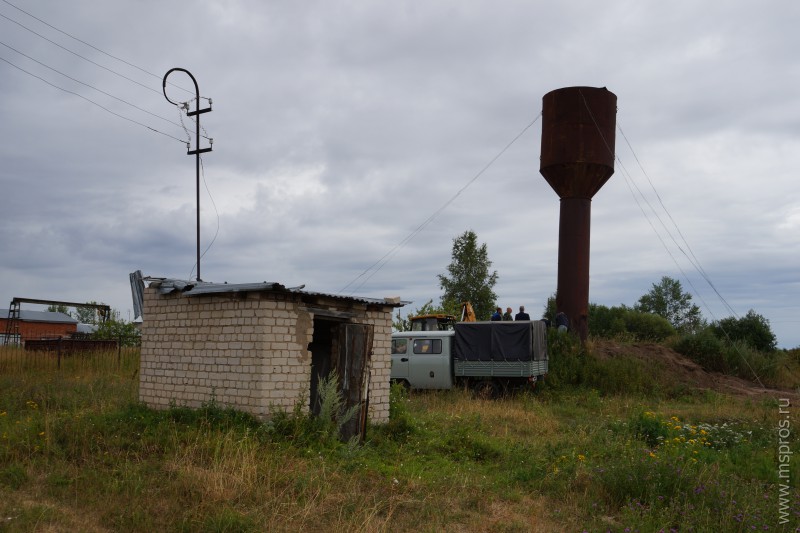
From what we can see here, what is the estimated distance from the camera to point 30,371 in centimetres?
1723

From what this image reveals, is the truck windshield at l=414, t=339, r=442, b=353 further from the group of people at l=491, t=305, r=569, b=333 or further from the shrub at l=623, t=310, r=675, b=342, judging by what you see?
the shrub at l=623, t=310, r=675, b=342

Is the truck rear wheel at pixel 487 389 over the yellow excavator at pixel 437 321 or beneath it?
beneath

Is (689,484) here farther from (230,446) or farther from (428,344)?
(428,344)

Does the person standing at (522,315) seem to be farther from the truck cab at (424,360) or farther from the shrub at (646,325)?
the shrub at (646,325)

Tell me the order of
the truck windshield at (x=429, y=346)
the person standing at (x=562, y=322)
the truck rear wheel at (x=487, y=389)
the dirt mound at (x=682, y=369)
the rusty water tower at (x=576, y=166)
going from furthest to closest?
1. the rusty water tower at (x=576, y=166)
2. the person standing at (x=562, y=322)
3. the dirt mound at (x=682, y=369)
4. the truck windshield at (x=429, y=346)
5. the truck rear wheel at (x=487, y=389)

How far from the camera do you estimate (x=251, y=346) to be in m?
9.64

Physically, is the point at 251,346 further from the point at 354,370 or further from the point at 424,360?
the point at 424,360

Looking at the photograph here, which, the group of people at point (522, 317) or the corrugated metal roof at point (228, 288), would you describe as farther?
the group of people at point (522, 317)

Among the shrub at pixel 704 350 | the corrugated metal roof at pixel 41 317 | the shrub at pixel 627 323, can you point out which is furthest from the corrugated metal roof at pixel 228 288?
the corrugated metal roof at pixel 41 317

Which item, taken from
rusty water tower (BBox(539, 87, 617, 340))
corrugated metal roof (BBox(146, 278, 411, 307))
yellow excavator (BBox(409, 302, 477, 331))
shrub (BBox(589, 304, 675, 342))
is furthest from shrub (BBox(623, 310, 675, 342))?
corrugated metal roof (BBox(146, 278, 411, 307))

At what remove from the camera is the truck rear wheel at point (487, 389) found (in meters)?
17.1

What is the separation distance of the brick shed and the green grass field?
435mm

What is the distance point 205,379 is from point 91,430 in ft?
6.09

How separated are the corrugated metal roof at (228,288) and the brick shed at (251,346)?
17 mm
